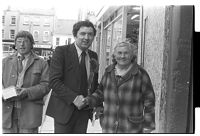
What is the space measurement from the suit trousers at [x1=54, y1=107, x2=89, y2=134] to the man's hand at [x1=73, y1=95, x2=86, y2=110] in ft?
0.13

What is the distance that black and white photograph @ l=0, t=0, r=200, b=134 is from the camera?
2590mm

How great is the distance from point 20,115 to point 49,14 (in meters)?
0.97

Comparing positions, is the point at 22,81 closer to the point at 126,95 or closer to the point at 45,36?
the point at 45,36

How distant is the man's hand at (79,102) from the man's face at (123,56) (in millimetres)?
472

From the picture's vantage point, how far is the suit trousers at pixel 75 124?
2.65m

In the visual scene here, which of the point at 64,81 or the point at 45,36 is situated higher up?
the point at 45,36

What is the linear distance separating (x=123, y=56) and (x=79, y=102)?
0.58 meters

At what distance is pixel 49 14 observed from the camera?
2686 mm

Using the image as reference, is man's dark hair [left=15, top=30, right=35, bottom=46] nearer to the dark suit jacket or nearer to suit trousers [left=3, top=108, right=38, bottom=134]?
the dark suit jacket

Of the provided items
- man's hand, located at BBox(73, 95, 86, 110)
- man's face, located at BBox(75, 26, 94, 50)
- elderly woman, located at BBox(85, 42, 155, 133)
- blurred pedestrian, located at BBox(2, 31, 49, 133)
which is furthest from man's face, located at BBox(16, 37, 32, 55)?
elderly woman, located at BBox(85, 42, 155, 133)

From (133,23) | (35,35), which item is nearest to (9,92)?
(35,35)

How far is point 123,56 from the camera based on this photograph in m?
2.57

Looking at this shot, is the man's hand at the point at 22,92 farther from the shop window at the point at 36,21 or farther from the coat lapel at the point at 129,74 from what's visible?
the coat lapel at the point at 129,74

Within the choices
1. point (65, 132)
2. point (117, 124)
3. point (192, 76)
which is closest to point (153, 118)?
point (117, 124)
